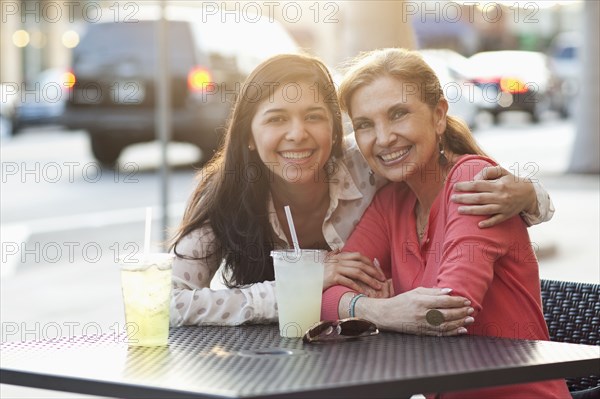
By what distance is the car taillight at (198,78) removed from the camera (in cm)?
1305

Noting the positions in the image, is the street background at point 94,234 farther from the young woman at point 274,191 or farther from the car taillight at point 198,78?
the young woman at point 274,191

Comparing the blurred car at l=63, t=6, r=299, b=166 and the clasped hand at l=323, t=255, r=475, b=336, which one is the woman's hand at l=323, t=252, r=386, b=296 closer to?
the clasped hand at l=323, t=255, r=475, b=336

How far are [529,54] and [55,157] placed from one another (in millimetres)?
11272

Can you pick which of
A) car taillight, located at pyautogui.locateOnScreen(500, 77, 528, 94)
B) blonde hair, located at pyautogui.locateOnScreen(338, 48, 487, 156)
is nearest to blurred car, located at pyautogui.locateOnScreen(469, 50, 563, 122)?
car taillight, located at pyautogui.locateOnScreen(500, 77, 528, 94)

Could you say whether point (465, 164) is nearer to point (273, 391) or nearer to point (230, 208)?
point (230, 208)

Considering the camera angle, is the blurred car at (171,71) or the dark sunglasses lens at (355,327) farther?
the blurred car at (171,71)

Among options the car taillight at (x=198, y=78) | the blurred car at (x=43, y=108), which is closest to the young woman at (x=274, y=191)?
the car taillight at (x=198, y=78)

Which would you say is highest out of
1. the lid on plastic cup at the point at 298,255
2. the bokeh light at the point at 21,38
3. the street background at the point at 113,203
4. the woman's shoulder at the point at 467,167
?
the bokeh light at the point at 21,38

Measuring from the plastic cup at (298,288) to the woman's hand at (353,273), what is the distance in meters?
0.23

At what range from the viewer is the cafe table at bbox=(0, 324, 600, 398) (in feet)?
6.53

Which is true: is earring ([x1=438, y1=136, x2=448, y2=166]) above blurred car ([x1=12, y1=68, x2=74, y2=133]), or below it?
above

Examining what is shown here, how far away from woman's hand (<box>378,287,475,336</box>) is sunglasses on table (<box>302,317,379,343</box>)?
7 cm

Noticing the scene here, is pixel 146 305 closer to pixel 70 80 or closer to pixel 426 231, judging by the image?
pixel 426 231

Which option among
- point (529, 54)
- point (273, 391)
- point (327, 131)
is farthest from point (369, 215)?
point (529, 54)
